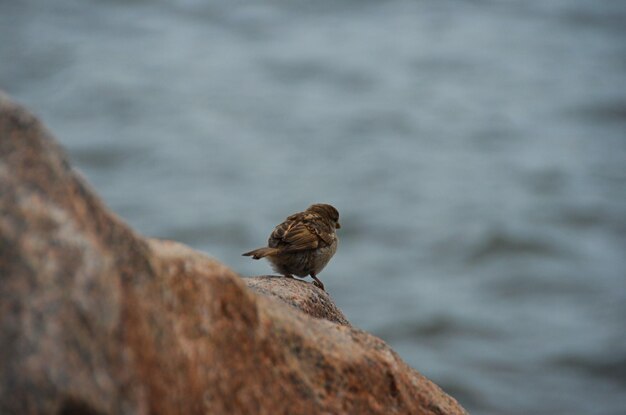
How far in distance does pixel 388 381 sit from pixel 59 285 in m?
2.19

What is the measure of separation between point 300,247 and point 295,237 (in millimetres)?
98

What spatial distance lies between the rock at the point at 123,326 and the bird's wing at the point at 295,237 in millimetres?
3014

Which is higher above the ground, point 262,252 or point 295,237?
point 295,237

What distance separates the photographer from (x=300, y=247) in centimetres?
799

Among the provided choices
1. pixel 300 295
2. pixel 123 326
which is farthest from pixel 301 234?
pixel 123 326

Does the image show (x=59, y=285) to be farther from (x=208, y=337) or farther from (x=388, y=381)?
(x=388, y=381)

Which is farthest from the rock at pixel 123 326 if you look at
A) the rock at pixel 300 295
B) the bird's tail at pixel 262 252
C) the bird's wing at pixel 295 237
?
the bird's wing at pixel 295 237

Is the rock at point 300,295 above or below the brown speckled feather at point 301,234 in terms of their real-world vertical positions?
below

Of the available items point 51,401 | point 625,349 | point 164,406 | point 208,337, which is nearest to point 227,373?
point 208,337

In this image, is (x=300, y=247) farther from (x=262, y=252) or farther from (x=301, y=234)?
(x=262, y=252)

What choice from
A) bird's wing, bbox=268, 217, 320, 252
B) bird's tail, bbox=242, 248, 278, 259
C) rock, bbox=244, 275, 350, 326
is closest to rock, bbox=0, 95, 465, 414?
rock, bbox=244, 275, 350, 326

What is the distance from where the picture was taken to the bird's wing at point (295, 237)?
8000 mm

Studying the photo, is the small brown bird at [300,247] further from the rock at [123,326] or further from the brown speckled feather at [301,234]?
the rock at [123,326]

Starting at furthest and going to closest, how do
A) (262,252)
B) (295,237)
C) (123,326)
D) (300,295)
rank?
(295,237)
(262,252)
(300,295)
(123,326)
